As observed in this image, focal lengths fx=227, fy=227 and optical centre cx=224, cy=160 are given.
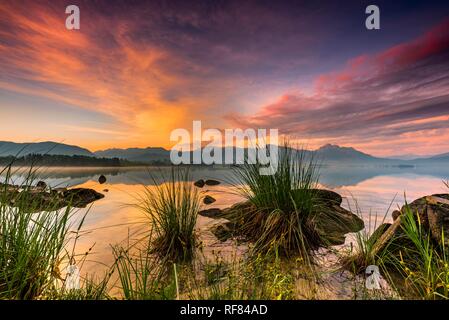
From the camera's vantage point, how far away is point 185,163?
415cm

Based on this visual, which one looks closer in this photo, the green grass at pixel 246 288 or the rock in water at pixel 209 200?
the green grass at pixel 246 288

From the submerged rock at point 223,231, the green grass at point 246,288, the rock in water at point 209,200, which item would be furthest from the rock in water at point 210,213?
the green grass at point 246,288

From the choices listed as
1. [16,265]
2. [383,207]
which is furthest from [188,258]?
[383,207]

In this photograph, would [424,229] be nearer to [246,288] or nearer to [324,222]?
[324,222]

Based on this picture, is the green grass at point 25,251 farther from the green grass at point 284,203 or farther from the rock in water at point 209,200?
the rock in water at point 209,200

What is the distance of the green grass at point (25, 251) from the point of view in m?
2.07

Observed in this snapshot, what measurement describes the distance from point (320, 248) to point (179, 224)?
2.29 metres

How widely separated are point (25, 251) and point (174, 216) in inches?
75.7

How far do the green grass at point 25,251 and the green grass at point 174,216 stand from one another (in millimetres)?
1387

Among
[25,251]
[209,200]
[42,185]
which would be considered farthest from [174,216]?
[209,200]
